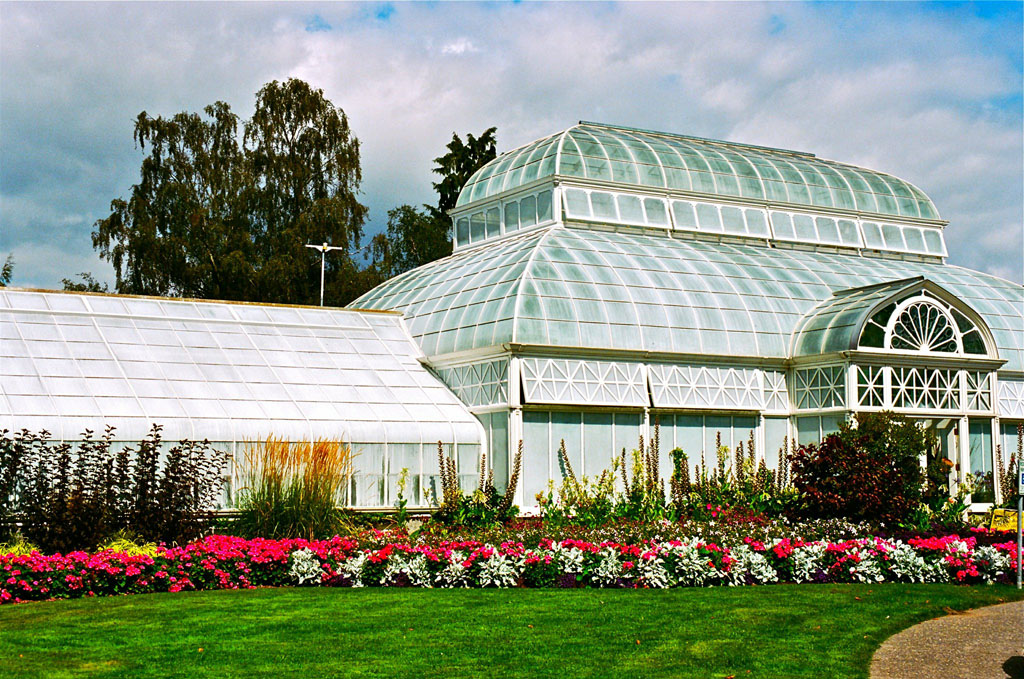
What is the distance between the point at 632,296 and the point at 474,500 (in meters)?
7.79

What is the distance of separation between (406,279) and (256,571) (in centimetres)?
2090

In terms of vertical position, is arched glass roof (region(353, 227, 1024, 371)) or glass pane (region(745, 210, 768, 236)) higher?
glass pane (region(745, 210, 768, 236))

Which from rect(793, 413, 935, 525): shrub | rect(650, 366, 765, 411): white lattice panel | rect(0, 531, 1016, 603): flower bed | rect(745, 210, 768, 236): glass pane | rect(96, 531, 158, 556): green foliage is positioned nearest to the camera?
rect(0, 531, 1016, 603): flower bed

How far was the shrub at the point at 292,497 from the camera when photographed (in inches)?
853

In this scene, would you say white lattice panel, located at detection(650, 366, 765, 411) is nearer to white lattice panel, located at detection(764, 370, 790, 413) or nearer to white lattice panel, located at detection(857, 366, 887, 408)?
white lattice panel, located at detection(764, 370, 790, 413)

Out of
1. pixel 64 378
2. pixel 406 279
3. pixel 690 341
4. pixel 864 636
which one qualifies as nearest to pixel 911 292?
pixel 690 341

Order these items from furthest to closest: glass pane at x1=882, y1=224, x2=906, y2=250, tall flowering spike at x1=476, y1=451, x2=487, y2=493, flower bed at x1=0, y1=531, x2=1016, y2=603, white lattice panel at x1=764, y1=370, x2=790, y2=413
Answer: glass pane at x1=882, y1=224, x2=906, y2=250, white lattice panel at x1=764, y1=370, x2=790, y2=413, tall flowering spike at x1=476, y1=451, x2=487, y2=493, flower bed at x1=0, y1=531, x2=1016, y2=603

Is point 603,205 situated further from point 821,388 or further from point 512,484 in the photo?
point 512,484

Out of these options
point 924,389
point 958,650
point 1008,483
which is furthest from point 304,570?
point 1008,483

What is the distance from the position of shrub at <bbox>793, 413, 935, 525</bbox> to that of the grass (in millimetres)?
4392

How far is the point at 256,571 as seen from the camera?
19.1m

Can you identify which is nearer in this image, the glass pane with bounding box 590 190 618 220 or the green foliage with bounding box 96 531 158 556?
the green foliage with bounding box 96 531 158 556

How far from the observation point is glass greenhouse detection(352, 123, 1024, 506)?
2973cm

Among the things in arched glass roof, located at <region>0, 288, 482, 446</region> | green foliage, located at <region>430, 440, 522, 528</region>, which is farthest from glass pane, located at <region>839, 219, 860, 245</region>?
green foliage, located at <region>430, 440, 522, 528</region>
